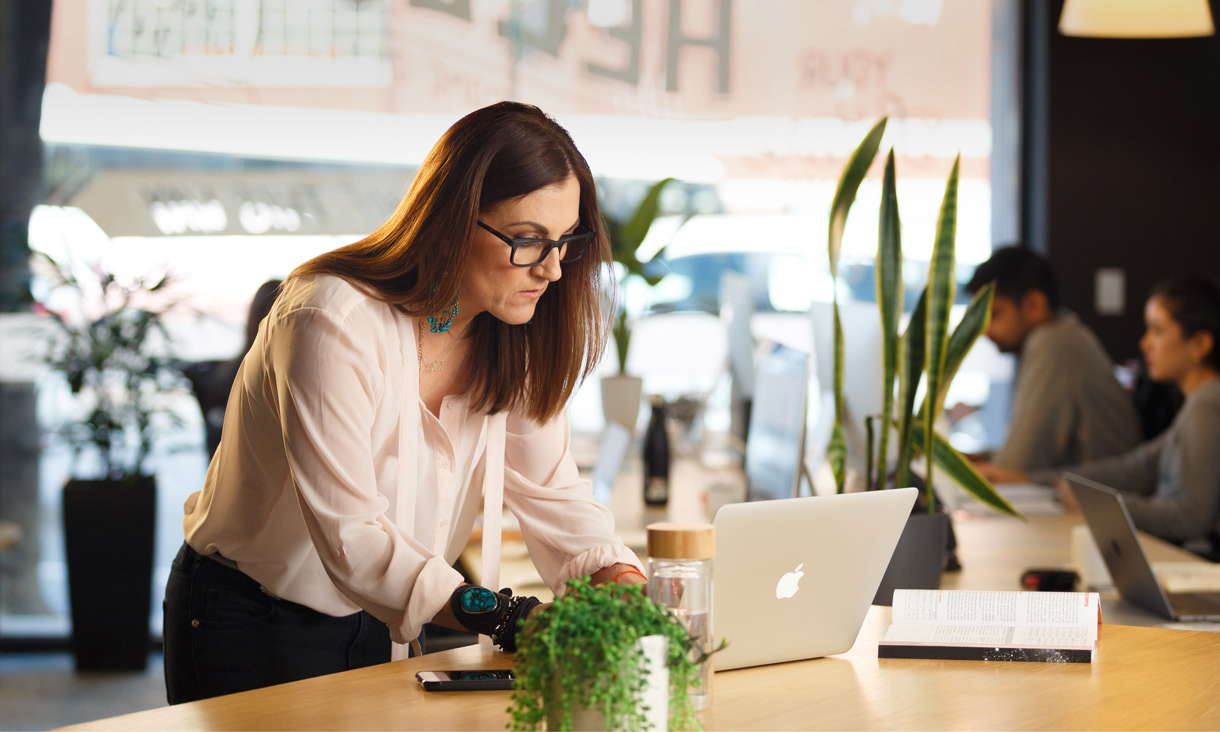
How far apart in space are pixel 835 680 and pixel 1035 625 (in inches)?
12.3

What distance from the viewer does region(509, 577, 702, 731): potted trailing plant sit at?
0.98 meters

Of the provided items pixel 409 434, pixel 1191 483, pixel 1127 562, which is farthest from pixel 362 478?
pixel 1191 483

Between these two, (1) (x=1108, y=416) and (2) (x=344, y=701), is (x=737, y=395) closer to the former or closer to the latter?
(1) (x=1108, y=416)

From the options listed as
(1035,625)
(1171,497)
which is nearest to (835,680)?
(1035,625)

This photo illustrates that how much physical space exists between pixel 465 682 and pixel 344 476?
0.28 meters

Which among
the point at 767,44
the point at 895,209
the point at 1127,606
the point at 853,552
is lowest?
the point at 1127,606

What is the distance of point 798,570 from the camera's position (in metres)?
1.34

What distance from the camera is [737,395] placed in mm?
3896

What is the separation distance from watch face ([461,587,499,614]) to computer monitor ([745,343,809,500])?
89cm

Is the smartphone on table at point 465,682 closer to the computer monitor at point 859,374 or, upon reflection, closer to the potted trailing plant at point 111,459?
the computer monitor at point 859,374

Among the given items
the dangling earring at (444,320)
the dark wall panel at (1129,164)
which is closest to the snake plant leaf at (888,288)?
the dangling earring at (444,320)

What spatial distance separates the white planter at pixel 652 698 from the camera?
1.01 metres

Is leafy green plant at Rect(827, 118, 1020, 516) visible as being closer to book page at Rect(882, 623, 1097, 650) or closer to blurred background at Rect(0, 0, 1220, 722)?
book page at Rect(882, 623, 1097, 650)

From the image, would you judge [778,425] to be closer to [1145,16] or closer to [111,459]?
[1145,16]
